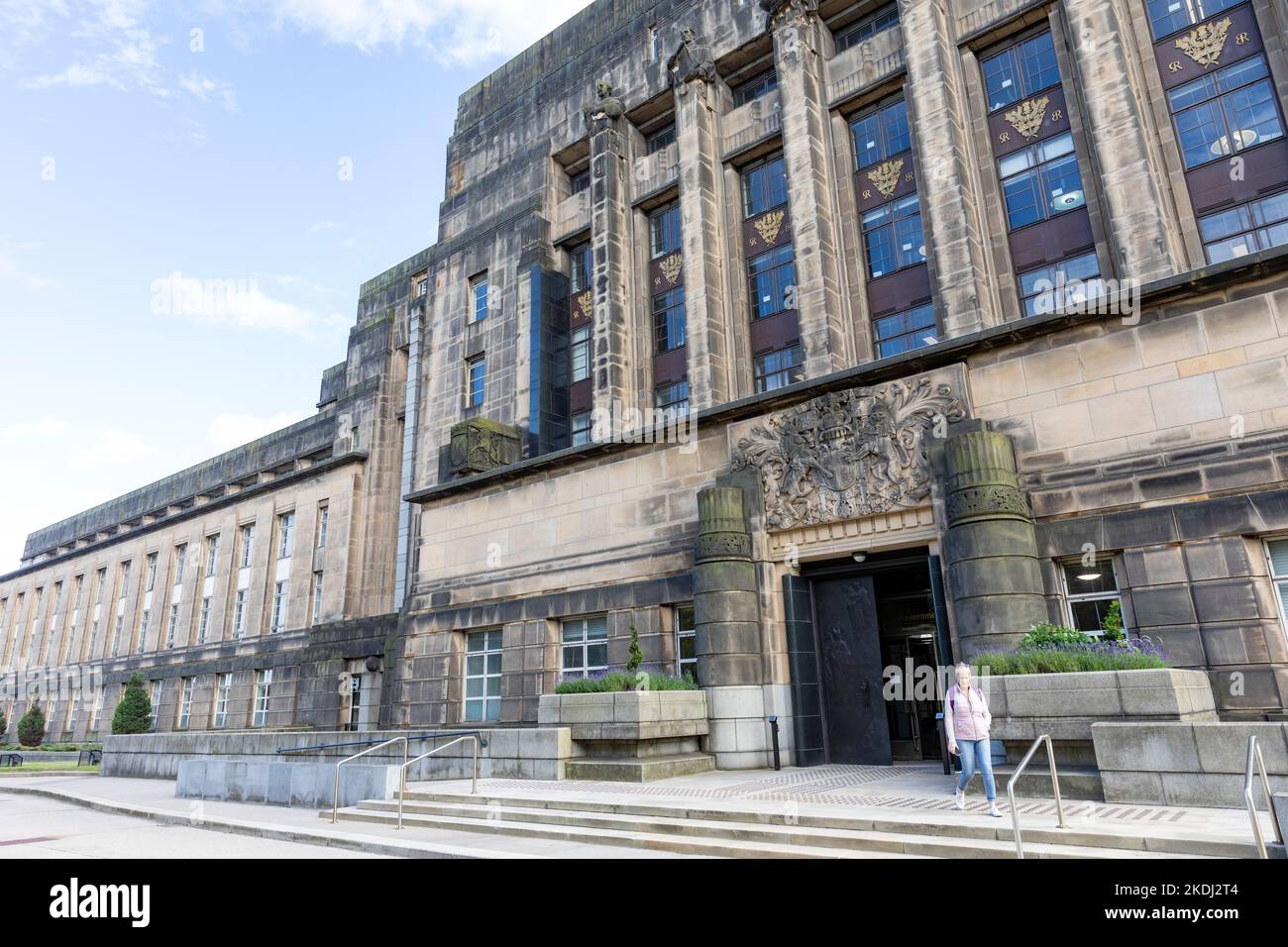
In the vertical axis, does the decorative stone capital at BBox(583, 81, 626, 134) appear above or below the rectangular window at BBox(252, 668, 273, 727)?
above

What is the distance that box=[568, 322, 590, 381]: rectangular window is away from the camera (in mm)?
31500

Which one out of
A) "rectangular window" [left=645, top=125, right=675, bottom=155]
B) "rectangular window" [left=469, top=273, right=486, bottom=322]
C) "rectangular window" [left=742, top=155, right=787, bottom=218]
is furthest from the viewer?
"rectangular window" [left=469, top=273, right=486, bottom=322]

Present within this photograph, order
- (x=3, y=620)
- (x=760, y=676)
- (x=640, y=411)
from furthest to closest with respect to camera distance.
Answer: (x=3, y=620)
(x=640, y=411)
(x=760, y=676)

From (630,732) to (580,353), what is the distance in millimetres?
18364

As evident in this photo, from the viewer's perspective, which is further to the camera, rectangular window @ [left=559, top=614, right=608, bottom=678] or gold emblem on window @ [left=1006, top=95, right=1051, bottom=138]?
rectangular window @ [left=559, top=614, right=608, bottom=678]

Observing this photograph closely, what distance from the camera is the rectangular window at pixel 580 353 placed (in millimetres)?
31500

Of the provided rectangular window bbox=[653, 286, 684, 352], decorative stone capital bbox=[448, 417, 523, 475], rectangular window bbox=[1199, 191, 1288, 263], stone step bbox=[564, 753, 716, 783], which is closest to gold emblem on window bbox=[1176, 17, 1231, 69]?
rectangular window bbox=[1199, 191, 1288, 263]

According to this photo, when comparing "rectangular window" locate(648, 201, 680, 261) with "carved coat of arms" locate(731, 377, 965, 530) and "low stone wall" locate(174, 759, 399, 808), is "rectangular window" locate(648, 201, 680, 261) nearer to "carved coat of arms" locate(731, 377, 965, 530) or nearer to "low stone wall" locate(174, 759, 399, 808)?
"carved coat of arms" locate(731, 377, 965, 530)

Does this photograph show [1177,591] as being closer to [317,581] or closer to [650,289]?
[650,289]

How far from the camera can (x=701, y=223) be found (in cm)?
2709

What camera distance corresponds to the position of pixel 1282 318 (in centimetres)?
1460

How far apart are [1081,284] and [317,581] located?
3893 cm

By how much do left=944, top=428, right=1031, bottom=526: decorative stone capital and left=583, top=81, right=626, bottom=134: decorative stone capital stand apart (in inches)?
801
